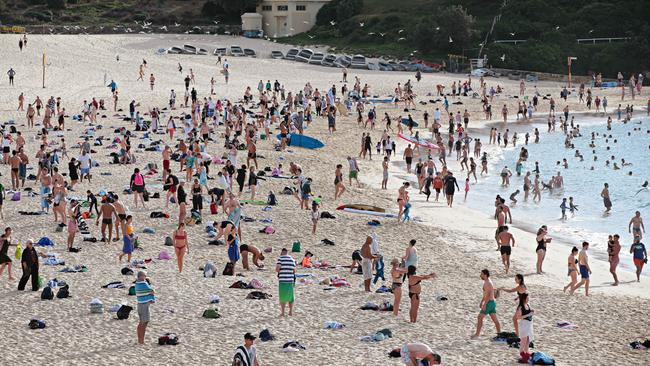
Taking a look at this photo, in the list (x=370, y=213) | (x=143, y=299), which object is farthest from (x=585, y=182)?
(x=143, y=299)

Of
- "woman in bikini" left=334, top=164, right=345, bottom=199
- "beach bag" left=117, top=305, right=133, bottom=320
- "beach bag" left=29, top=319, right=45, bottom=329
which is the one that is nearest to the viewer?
"beach bag" left=29, top=319, right=45, bottom=329

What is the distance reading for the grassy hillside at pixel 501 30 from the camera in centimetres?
6306

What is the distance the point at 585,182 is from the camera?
3475cm

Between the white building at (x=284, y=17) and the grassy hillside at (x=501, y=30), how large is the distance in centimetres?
109

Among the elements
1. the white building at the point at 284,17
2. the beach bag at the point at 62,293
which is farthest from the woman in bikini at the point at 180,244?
the white building at the point at 284,17

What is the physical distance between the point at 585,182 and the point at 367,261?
60.8 feet

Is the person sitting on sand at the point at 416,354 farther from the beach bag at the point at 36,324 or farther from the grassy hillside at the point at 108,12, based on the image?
the grassy hillside at the point at 108,12

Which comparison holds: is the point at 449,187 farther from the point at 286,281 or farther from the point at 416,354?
A: the point at 416,354

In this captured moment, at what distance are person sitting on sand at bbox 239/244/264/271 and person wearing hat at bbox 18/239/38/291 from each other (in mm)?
3862

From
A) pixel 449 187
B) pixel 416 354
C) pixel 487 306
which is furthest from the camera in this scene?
pixel 449 187

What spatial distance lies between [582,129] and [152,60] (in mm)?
24481

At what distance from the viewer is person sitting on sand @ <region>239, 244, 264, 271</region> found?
19.3 meters

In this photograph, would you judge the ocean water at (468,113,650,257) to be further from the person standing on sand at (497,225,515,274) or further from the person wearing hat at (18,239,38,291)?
the person wearing hat at (18,239,38,291)

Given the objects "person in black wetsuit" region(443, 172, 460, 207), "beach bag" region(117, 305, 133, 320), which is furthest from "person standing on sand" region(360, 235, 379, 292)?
"person in black wetsuit" region(443, 172, 460, 207)
